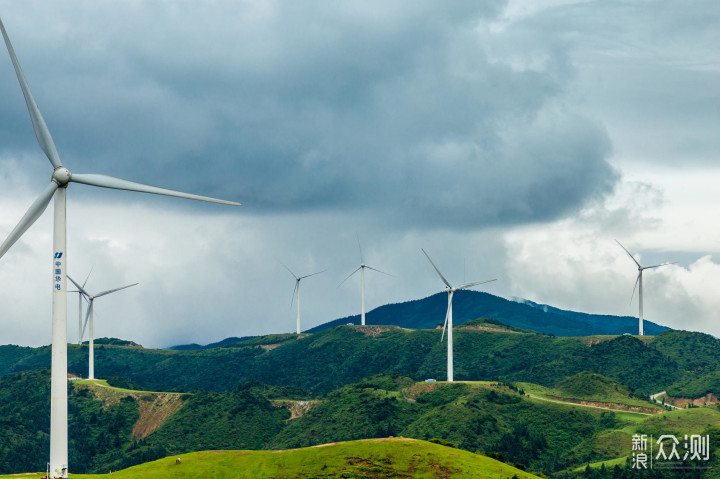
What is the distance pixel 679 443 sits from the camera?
17375 cm

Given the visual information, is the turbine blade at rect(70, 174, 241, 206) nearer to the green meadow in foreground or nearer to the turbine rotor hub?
the turbine rotor hub

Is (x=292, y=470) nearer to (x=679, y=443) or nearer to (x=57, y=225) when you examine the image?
(x=57, y=225)

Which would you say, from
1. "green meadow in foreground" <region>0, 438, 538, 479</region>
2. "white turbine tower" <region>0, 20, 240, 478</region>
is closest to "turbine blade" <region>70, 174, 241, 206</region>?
"white turbine tower" <region>0, 20, 240, 478</region>

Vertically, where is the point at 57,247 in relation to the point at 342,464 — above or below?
above

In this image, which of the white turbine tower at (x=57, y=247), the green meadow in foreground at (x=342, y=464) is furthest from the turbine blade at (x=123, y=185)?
the green meadow in foreground at (x=342, y=464)

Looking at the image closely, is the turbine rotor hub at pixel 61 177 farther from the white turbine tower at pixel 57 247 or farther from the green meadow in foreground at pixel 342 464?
the green meadow in foreground at pixel 342 464

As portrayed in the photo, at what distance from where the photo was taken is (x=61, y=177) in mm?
84938

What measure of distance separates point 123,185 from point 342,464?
5316 cm

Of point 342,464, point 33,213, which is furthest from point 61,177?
point 342,464

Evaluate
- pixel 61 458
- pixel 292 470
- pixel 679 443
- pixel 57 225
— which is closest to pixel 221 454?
pixel 292 470

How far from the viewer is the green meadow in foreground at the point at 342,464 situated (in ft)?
387

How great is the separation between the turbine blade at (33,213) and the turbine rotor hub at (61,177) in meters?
0.58

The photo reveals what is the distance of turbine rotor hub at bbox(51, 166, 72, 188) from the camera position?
84844 mm

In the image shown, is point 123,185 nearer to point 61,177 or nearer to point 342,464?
point 61,177
